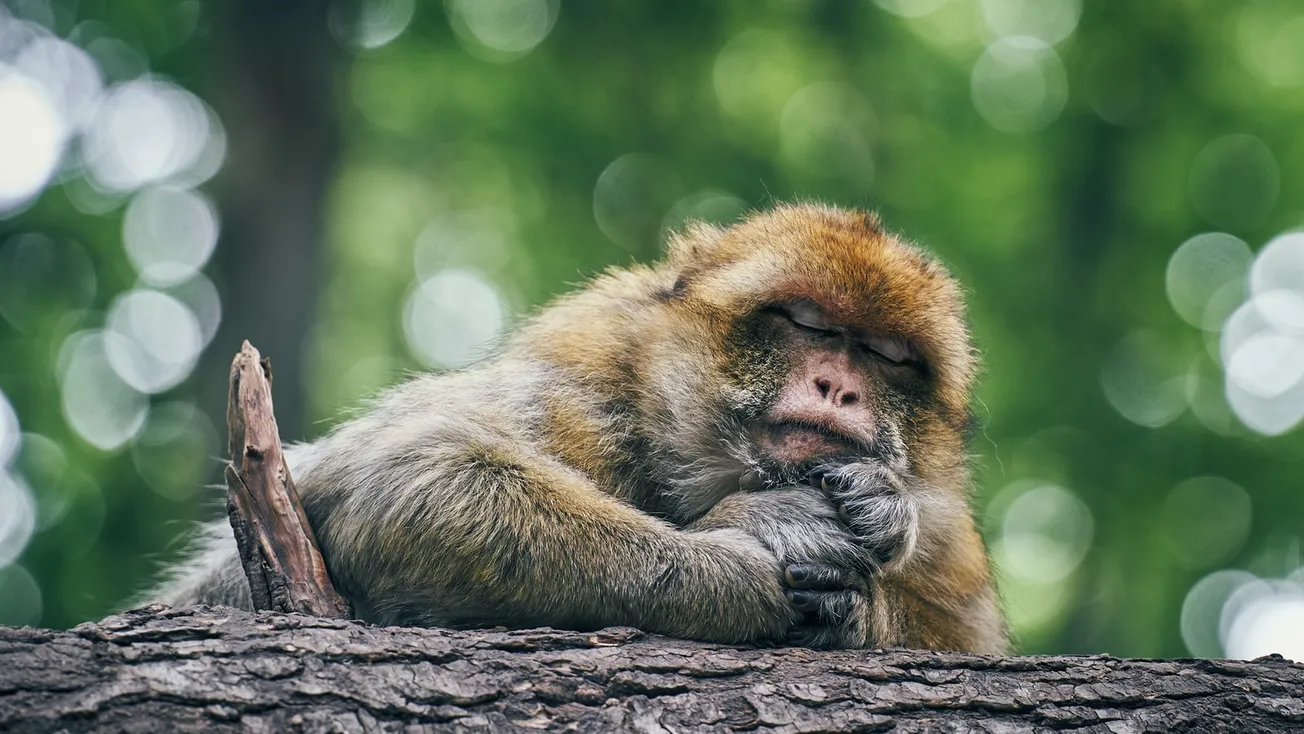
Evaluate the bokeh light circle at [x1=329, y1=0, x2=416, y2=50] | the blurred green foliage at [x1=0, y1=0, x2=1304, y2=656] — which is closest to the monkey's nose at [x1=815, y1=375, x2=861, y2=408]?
the blurred green foliage at [x1=0, y1=0, x2=1304, y2=656]

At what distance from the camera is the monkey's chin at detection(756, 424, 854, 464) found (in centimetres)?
482

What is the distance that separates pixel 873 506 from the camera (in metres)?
4.57

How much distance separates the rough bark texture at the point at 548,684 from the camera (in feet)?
10.8

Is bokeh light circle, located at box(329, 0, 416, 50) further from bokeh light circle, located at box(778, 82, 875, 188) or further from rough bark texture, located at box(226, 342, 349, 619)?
rough bark texture, located at box(226, 342, 349, 619)

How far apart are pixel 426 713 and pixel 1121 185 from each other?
12.7 m

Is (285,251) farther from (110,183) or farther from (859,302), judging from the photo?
(859,302)

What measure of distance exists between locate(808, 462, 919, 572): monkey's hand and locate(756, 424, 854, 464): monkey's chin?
106 millimetres

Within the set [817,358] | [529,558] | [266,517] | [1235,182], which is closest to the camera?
[529,558]

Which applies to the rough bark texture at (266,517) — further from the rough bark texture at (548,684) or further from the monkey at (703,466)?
the rough bark texture at (548,684)

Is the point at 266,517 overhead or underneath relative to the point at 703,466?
underneath

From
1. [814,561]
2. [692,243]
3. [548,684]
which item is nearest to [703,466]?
[814,561]

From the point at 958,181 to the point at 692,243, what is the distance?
899 centimetres

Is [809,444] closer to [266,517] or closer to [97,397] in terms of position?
[266,517]

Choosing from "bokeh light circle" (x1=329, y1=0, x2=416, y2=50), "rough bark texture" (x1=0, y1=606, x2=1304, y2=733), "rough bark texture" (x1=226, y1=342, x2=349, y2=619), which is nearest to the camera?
"rough bark texture" (x1=0, y1=606, x2=1304, y2=733)
